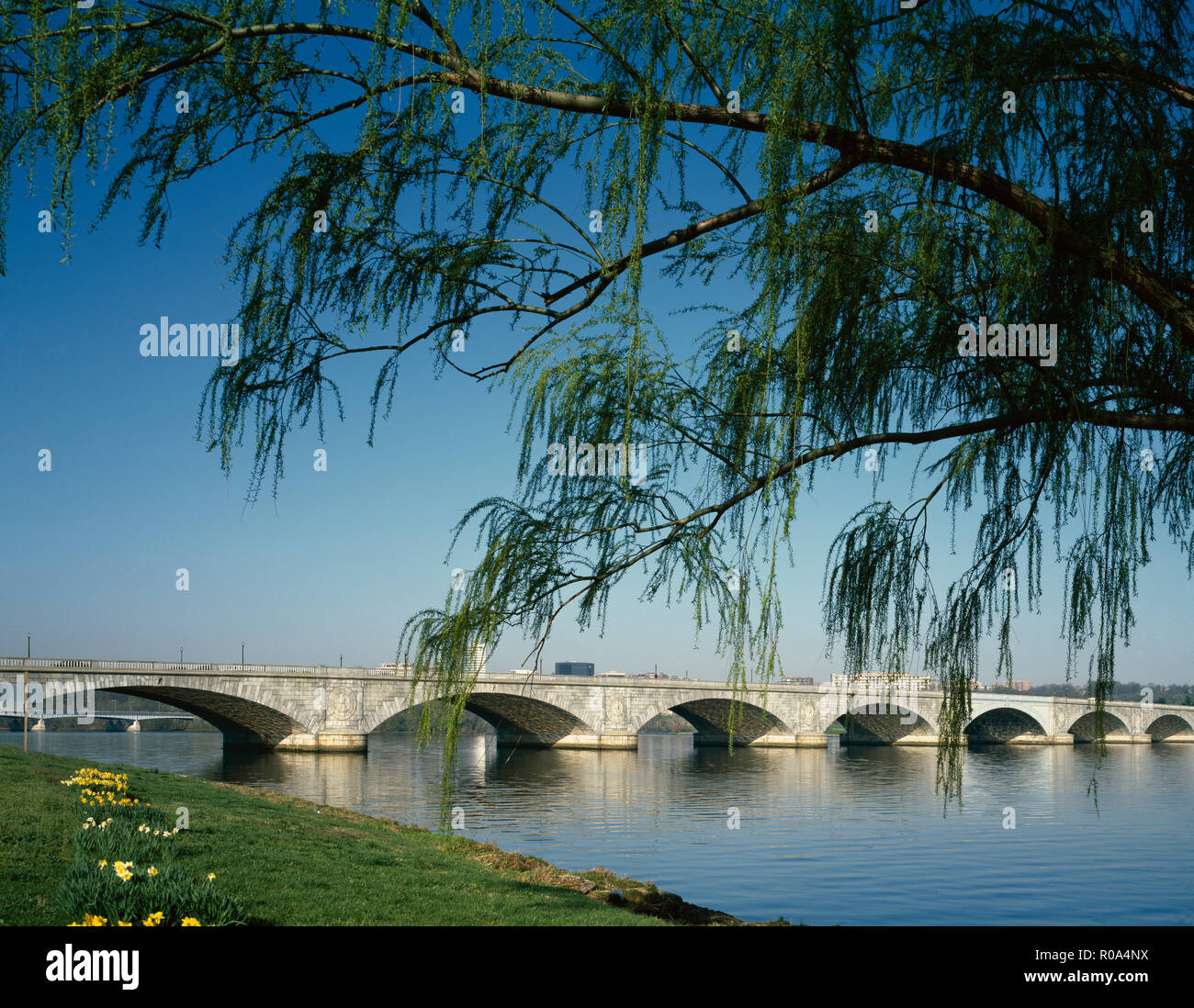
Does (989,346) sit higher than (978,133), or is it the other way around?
(978,133)

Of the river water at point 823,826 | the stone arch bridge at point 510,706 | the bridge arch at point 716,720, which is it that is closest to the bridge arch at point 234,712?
the stone arch bridge at point 510,706

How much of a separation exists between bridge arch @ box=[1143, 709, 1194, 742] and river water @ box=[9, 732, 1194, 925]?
144 ft

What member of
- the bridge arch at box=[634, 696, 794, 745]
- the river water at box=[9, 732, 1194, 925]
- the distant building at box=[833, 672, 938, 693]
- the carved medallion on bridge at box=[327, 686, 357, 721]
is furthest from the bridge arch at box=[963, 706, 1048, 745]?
the distant building at box=[833, 672, 938, 693]

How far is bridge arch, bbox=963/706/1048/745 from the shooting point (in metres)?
84.8

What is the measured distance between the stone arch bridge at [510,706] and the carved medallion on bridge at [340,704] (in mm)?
53

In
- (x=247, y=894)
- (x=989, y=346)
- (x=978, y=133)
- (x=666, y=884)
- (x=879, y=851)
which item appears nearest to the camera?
(x=978, y=133)

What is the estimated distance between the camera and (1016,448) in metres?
4.56

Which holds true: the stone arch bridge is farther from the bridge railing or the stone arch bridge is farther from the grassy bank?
the grassy bank

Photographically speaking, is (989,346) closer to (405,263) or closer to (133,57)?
(405,263)

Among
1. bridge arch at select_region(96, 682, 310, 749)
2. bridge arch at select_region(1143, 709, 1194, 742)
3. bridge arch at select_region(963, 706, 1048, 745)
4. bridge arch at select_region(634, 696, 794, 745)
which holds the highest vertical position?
bridge arch at select_region(96, 682, 310, 749)

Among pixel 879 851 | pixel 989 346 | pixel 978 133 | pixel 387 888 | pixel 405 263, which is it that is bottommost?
pixel 879 851

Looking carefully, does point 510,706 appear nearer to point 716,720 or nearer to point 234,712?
point 234,712
